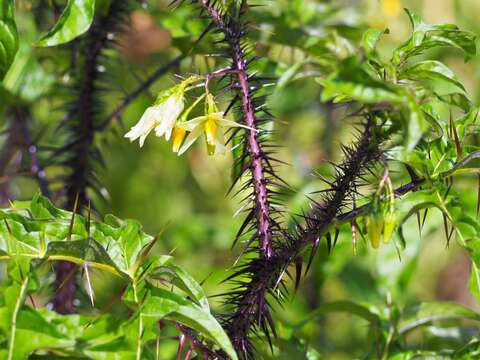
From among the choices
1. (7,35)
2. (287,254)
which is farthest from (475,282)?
(7,35)

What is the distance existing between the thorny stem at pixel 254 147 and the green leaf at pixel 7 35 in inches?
11.9

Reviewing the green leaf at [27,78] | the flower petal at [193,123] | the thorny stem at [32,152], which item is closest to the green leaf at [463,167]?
the flower petal at [193,123]

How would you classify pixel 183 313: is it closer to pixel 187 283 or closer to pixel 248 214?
pixel 187 283

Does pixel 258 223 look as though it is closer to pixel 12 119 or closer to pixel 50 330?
pixel 50 330

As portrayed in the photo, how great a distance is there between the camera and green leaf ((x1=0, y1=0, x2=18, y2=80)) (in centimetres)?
114

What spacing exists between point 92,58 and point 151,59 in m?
0.66

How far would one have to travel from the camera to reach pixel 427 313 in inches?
57.9

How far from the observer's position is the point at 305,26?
189cm

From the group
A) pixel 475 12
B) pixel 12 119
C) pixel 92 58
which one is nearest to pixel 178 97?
pixel 92 58

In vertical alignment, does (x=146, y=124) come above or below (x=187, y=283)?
above

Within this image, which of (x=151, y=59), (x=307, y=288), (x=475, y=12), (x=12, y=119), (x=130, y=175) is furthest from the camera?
(x=475, y=12)

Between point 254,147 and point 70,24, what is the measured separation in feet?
1.16

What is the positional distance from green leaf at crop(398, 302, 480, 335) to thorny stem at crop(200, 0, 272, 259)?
469 millimetres

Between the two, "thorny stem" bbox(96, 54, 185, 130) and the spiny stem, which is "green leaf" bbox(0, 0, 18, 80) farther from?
"thorny stem" bbox(96, 54, 185, 130)
